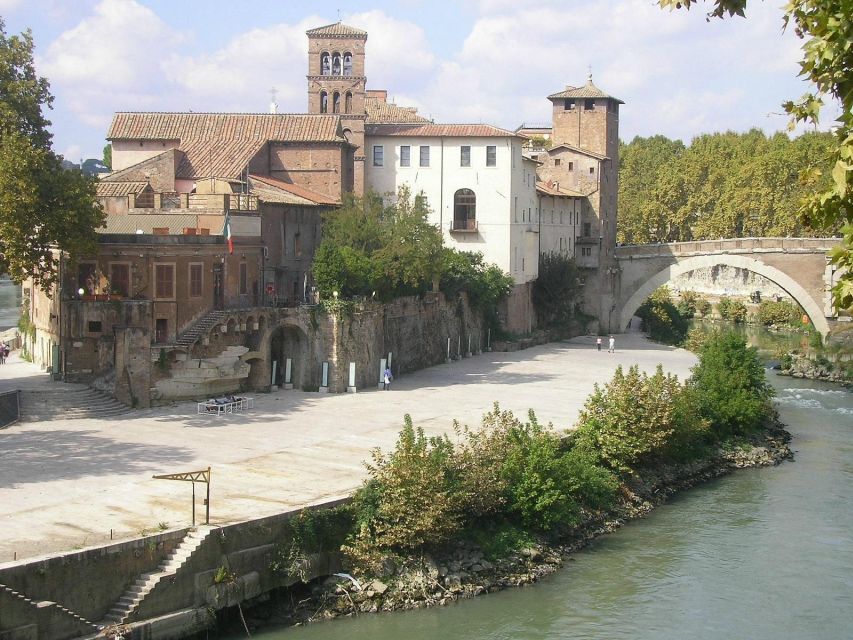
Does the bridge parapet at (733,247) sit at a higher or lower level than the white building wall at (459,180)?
lower

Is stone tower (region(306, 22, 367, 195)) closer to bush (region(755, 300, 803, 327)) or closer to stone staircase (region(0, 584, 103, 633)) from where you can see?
bush (region(755, 300, 803, 327))

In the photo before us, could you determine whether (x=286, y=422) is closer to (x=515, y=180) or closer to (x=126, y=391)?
(x=126, y=391)

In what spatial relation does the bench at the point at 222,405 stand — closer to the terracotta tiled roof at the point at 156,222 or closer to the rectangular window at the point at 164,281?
the rectangular window at the point at 164,281

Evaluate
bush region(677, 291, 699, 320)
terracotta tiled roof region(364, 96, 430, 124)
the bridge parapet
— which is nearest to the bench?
the bridge parapet

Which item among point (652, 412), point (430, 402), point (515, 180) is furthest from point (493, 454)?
point (515, 180)

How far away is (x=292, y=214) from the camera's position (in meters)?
46.3

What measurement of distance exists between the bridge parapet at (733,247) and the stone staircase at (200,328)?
105 ft

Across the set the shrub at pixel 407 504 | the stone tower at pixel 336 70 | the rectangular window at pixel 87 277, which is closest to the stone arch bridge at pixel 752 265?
the stone tower at pixel 336 70

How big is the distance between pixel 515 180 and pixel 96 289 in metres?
24.7

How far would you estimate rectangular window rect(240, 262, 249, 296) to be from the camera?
41.3 meters

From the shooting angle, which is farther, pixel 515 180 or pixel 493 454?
pixel 515 180

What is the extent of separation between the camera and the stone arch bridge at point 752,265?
203ft

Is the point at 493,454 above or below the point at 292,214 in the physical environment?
below

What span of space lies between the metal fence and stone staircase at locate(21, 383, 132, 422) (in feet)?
0.51
